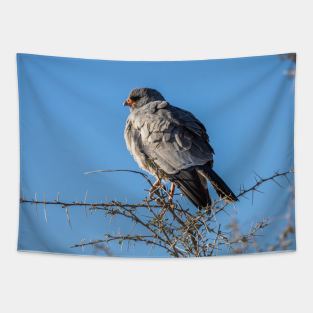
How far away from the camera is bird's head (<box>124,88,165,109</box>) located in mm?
3688

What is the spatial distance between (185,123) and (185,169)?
0.28 m

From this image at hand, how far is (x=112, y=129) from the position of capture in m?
3.65

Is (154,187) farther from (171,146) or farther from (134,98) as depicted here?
(134,98)

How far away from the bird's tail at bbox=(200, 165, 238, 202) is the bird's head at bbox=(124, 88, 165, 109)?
0.52 meters

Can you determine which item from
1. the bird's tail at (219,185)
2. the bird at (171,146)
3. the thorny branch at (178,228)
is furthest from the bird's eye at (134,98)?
the bird's tail at (219,185)

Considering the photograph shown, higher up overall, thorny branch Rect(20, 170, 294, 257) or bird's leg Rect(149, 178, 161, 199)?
bird's leg Rect(149, 178, 161, 199)

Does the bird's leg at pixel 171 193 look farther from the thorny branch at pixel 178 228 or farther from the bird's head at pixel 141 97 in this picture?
the bird's head at pixel 141 97

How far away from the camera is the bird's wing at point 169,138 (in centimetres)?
350

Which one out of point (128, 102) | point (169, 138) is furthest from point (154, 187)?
point (128, 102)

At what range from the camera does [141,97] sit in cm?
371

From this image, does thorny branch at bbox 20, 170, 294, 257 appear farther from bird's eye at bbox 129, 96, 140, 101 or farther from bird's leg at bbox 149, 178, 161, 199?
bird's eye at bbox 129, 96, 140, 101

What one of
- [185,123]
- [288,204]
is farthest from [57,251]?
[288,204]

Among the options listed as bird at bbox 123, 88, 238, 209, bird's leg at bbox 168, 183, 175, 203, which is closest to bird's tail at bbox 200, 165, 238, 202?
bird at bbox 123, 88, 238, 209

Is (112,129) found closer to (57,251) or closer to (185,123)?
(185,123)
